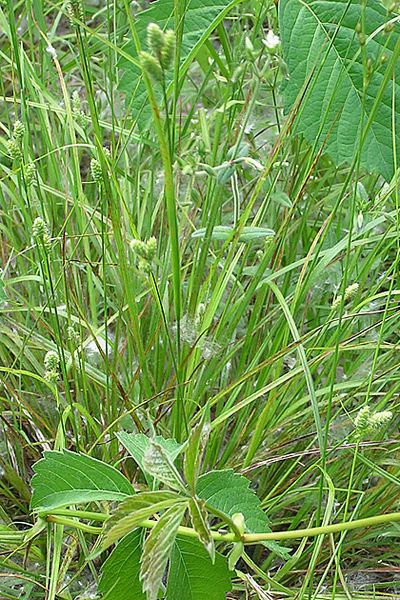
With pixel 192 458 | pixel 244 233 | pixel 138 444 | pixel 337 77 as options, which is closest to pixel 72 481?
pixel 138 444

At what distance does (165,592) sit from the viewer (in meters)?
0.64

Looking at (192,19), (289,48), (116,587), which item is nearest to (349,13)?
(289,48)

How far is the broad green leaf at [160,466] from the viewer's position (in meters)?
0.49

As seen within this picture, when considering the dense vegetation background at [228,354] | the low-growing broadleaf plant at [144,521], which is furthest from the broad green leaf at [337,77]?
the low-growing broadleaf plant at [144,521]

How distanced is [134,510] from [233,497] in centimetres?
18

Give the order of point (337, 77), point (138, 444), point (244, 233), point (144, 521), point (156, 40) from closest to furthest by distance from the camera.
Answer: point (156, 40)
point (144, 521)
point (138, 444)
point (244, 233)
point (337, 77)

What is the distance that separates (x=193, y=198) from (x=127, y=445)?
0.52 m

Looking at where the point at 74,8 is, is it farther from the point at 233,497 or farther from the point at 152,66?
the point at 233,497

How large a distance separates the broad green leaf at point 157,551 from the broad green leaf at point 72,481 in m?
0.13

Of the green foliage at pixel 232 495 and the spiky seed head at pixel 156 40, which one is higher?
the spiky seed head at pixel 156 40

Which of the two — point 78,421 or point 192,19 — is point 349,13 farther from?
point 78,421

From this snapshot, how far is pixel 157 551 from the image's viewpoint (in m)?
0.46

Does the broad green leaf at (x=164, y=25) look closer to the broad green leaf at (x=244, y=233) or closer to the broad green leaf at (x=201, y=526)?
the broad green leaf at (x=244, y=233)

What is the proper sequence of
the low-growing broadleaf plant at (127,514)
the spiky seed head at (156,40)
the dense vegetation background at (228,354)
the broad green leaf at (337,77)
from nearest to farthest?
the spiky seed head at (156,40) → the low-growing broadleaf plant at (127,514) → the dense vegetation background at (228,354) → the broad green leaf at (337,77)
